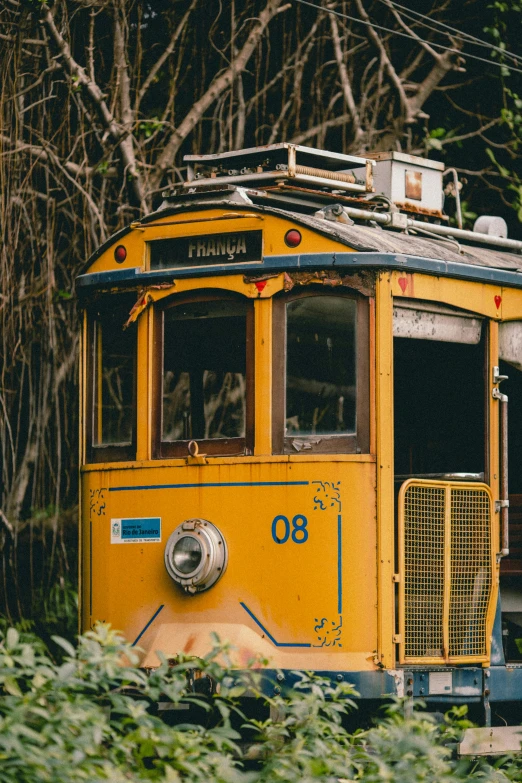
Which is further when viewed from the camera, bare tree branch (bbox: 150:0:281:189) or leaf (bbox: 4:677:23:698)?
bare tree branch (bbox: 150:0:281:189)

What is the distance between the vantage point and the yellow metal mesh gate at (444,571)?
6.87 meters

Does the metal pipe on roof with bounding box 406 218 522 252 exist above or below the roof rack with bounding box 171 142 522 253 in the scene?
below

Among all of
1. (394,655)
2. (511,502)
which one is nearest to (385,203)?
(511,502)

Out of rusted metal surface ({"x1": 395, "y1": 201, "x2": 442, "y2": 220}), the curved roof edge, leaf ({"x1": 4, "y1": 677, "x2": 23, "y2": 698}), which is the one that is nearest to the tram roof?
the curved roof edge

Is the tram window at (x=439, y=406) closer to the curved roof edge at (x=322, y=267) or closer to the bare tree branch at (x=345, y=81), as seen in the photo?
the curved roof edge at (x=322, y=267)

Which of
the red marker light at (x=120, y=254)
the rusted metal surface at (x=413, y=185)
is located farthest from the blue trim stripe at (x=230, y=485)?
the rusted metal surface at (x=413, y=185)

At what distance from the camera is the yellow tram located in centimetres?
675

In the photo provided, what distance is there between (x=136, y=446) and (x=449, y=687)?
207 centimetres

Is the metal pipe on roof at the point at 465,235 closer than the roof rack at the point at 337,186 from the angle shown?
No

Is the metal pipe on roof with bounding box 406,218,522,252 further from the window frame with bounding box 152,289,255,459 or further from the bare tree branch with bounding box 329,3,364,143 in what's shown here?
the bare tree branch with bounding box 329,3,364,143

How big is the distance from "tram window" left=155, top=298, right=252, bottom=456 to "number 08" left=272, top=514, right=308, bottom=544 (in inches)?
18.3

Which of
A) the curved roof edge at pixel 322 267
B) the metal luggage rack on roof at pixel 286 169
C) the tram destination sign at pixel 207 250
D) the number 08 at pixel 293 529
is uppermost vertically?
the metal luggage rack on roof at pixel 286 169

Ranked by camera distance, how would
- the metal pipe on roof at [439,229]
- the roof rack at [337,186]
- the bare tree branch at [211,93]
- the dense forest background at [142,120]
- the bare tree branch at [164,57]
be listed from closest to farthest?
the roof rack at [337,186]
the metal pipe on roof at [439,229]
the dense forest background at [142,120]
the bare tree branch at [164,57]
the bare tree branch at [211,93]

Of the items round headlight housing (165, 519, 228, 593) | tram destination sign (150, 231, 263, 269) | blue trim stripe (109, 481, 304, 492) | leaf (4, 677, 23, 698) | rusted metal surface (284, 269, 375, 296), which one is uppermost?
tram destination sign (150, 231, 263, 269)
